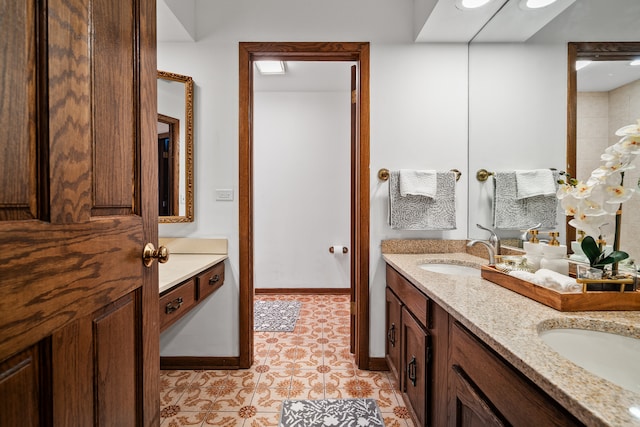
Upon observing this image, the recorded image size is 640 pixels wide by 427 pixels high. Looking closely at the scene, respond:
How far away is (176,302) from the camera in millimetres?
1383

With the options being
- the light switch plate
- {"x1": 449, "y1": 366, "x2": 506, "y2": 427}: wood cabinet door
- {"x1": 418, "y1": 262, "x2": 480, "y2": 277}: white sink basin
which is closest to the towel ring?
{"x1": 418, "y1": 262, "x2": 480, "y2": 277}: white sink basin

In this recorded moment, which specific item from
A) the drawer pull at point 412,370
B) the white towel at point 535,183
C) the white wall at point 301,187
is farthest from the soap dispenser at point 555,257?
the white wall at point 301,187

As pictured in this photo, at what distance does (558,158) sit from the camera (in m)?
1.22

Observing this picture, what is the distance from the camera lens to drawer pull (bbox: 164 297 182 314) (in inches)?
51.3

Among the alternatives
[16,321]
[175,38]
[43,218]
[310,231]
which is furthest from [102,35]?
[310,231]

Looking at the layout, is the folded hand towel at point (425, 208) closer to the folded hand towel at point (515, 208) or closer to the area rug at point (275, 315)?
the folded hand towel at point (515, 208)

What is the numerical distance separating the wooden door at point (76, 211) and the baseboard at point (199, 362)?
120 centimetres

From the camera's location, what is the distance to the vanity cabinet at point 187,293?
50.7 inches

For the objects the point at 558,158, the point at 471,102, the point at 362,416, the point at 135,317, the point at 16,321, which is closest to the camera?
the point at 16,321

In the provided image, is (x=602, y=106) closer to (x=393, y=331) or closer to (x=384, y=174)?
(x=384, y=174)

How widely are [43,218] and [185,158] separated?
5.09ft

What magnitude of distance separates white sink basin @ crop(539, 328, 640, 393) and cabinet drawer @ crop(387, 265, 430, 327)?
46cm

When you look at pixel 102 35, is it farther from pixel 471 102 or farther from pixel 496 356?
pixel 471 102

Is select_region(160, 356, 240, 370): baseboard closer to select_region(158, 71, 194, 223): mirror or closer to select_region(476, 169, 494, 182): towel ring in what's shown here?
select_region(158, 71, 194, 223): mirror
